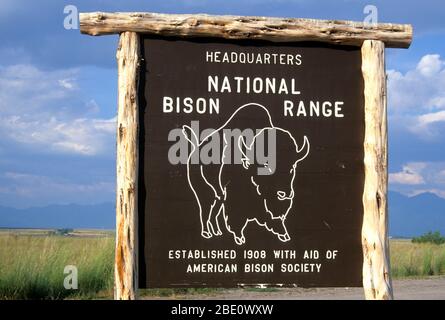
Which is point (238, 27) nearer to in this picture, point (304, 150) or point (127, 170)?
point (304, 150)

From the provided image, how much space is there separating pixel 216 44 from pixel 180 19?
0.47 m

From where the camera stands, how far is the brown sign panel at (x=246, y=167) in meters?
6.99

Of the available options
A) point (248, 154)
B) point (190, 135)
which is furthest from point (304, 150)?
point (190, 135)

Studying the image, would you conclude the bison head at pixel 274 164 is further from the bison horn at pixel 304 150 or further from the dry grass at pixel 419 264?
the dry grass at pixel 419 264

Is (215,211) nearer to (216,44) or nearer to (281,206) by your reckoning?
(281,206)

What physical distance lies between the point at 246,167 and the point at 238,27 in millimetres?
1489

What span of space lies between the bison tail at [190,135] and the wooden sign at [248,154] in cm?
1

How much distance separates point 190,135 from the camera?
703cm

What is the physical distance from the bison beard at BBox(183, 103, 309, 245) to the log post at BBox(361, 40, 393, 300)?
33.4 inches

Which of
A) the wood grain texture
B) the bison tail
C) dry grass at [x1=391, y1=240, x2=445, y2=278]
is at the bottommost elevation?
dry grass at [x1=391, y1=240, x2=445, y2=278]

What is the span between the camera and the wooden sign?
697 centimetres

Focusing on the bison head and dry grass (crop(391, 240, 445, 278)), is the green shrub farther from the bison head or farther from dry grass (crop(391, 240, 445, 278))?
the bison head
